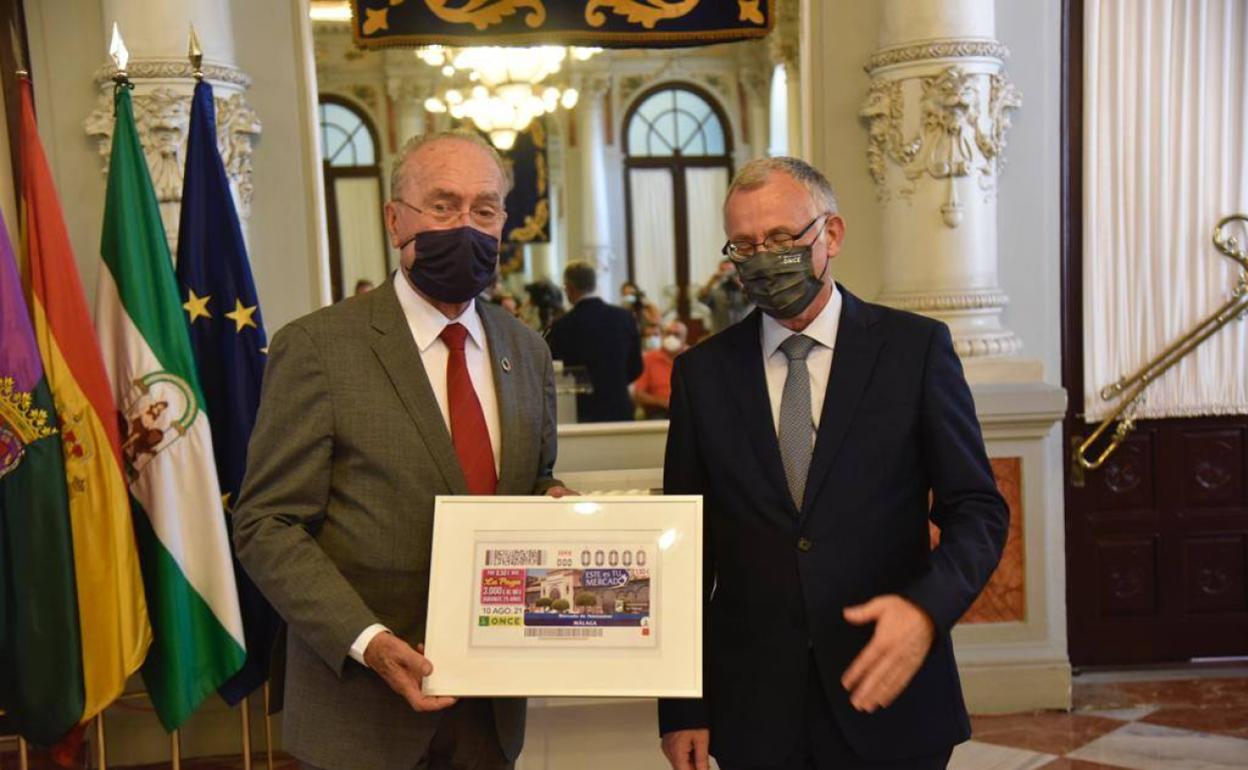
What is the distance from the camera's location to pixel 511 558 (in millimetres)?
2088

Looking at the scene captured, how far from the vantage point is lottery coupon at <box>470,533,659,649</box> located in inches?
80.2

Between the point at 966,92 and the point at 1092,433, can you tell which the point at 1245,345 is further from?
the point at 966,92

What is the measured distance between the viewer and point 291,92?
184 inches

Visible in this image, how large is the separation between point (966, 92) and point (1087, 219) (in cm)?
90

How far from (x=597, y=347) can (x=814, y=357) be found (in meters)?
3.93

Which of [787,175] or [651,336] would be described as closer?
[787,175]

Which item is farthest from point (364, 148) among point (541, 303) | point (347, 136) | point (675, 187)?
point (675, 187)

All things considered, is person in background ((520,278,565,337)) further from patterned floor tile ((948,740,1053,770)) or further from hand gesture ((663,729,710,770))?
hand gesture ((663,729,710,770))

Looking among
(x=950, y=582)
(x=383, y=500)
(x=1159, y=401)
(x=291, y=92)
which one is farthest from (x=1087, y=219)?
(x=383, y=500)

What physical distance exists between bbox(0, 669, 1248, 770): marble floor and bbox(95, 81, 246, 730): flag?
3.15 ft

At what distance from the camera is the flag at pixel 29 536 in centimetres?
337

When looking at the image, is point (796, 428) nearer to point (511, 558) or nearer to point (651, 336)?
point (511, 558)

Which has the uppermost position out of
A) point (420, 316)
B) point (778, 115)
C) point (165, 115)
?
point (778, 115)

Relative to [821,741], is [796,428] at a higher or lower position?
higher
